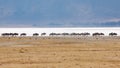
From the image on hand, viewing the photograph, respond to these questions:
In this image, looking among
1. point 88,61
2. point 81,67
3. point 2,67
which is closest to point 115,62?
point 88,61

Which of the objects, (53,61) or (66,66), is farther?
(53,61)

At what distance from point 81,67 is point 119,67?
2810 mm

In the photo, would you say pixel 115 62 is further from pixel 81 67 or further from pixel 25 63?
pixel 25 63

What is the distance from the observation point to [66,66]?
1045 inches

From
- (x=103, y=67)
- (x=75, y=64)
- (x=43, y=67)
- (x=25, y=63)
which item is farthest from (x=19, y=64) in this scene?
(x=103, y=67)

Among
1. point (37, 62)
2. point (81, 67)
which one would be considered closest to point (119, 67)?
point (81, 67)

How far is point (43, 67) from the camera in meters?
26.1

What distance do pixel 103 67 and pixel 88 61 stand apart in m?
3.90

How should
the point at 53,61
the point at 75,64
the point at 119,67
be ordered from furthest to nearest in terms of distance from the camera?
the point at 53,61, the point at 75,64, the point at 119,67

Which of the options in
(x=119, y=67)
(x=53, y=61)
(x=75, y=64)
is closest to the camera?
(x=119, y=67)

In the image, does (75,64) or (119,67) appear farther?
(75,64)

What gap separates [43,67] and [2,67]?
304cm

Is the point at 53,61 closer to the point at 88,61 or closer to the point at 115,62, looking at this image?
the point at 88,61

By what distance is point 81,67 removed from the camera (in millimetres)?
26188
